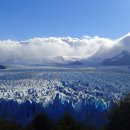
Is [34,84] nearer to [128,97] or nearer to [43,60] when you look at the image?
[128,97]

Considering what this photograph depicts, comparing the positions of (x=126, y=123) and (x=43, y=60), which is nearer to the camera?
(x=126, y=123)

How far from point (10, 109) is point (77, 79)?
10276 millimetres

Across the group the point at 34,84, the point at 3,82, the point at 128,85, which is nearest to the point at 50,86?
the point at 34,84

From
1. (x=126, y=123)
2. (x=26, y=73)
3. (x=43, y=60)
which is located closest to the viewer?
(x=126, y=123)

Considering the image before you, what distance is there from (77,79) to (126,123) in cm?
2764

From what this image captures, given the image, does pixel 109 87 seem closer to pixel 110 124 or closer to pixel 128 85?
pixel 128 85

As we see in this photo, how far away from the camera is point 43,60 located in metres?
79.3

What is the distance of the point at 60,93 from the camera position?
126 ft

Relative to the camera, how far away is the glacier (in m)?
34.2

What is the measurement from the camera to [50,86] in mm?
41156

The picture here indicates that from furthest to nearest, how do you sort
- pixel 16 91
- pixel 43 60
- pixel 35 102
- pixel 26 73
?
pixel 43 60 → pixel 26 73 → pixel 16 91 → pixel 35 102

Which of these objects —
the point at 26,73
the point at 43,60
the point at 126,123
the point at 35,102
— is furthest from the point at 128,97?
the point at 43,60

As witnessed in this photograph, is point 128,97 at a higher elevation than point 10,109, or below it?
higher

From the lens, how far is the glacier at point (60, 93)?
34250 millimetres
